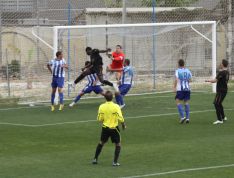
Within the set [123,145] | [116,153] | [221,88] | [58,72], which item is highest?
[58,72]

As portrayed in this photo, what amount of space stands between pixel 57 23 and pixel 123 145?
19.3 m

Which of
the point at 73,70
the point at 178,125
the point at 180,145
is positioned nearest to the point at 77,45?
the point at 73,70

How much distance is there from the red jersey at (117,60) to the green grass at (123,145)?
213 centimetres

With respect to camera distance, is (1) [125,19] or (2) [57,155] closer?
(2) [57,155]

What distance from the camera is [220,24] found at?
42594mm

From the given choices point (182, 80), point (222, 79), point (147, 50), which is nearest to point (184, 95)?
point (182, 80)

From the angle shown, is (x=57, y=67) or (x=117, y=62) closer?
(x=57, y=67)

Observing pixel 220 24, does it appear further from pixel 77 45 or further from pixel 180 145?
pixel 180 145

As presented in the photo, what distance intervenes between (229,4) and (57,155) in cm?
2411

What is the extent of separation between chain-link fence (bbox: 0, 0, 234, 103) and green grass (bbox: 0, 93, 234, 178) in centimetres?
526

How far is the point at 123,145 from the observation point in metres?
21.0

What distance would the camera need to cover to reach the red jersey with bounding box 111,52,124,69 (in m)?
31.6

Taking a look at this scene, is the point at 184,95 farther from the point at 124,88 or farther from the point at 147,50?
the point at 147,50

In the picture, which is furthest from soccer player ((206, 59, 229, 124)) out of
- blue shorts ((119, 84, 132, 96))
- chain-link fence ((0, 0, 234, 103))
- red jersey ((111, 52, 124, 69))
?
chain-link fence ((0, 0, 234, 103))
